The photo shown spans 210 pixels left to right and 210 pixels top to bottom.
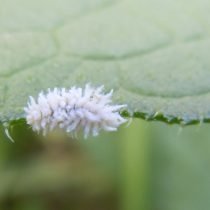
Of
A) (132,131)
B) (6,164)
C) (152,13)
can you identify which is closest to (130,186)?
(132,131)

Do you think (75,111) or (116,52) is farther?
(116,52)

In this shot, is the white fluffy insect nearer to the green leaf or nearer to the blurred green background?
the green leaf

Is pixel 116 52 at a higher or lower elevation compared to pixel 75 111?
higher

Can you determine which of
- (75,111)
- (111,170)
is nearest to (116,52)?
(75,111)

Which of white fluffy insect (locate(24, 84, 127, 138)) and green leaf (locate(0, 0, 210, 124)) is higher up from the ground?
green leaf (locate(0, 0, 210, 124))

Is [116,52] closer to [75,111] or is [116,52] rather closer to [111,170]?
[75,111]

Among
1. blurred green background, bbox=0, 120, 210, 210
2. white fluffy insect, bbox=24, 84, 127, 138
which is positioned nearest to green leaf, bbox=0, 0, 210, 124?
white fluffy insect, bbox=24, 84, 127, 138

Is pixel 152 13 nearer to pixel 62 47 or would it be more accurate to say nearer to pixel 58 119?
pixel 62 47
